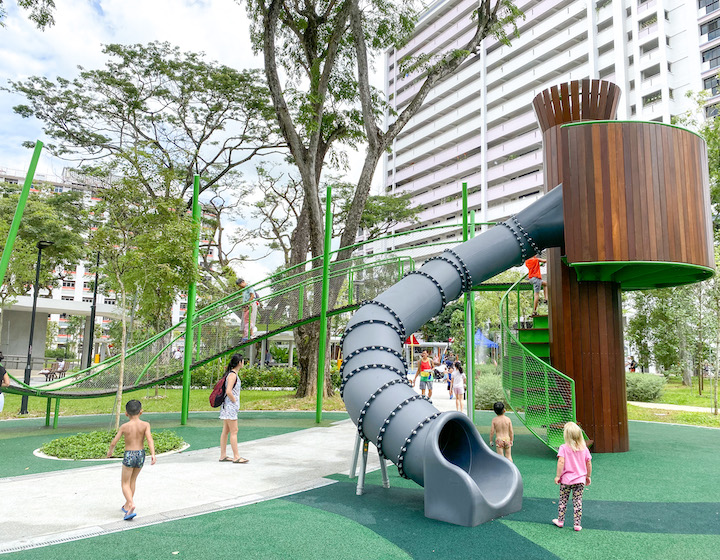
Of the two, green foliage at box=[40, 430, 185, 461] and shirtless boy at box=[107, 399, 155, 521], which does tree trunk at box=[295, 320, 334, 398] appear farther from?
shirtless boy at box=[107, 399, 155, 521]

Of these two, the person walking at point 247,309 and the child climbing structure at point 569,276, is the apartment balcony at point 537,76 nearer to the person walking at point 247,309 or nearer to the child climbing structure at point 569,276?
the child climbing structure at point 569,276

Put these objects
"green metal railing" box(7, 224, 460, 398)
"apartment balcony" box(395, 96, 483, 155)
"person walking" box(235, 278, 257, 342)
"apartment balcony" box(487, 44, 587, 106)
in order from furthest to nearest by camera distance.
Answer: "apartment balcony" box(395, 96, 483, 155) → "apartment balcony" box(487, 44, 587, 106) → "person walking" box(235, 278, 257, 342) → "green metal railing" box(7, 224, 460, 398)

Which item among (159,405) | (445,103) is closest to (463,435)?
(159,405)

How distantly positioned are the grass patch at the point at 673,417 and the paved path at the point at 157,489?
32.2 feet

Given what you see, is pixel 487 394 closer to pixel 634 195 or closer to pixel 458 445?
pixel 634 195

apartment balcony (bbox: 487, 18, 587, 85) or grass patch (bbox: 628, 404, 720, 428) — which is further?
apartment balcony (bbox: 487, 18, 587, 85)

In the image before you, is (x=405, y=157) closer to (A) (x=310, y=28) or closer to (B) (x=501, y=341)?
(A) (x=310, y=28)

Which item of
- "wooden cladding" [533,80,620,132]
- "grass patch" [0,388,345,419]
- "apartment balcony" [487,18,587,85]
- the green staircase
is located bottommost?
"grass patch" [0,388,345,419]

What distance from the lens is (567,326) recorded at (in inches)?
372

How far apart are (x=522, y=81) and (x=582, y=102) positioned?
5238 centimetres

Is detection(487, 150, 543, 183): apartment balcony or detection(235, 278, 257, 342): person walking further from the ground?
detection(487, 150, 543, 183): apartment balcony

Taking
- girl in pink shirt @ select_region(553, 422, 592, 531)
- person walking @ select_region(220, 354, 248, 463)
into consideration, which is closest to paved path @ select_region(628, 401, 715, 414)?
girl in pink shirt @ select_region(553, 422, 592, 531)

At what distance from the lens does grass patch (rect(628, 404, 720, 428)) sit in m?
14.0

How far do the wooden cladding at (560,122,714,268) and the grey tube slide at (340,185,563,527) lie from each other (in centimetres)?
71
